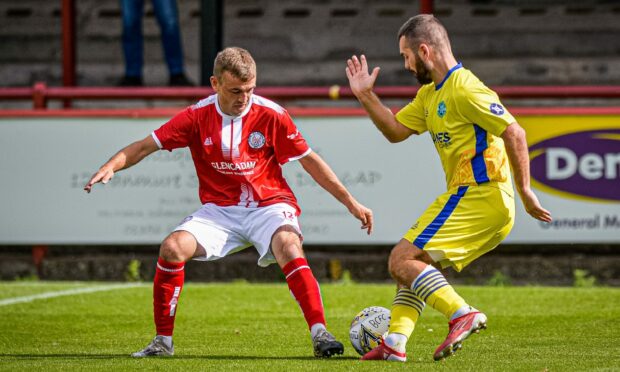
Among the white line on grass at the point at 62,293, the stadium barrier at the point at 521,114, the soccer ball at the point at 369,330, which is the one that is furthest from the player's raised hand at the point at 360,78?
the stadium barrier at the point at 521,114

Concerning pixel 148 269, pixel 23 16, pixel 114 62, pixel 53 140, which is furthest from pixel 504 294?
pixel 23 16

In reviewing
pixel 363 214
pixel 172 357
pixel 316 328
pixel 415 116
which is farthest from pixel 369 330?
pixel 415 116

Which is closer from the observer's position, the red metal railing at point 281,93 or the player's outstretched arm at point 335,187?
the player's outstretched arm at point 335,187

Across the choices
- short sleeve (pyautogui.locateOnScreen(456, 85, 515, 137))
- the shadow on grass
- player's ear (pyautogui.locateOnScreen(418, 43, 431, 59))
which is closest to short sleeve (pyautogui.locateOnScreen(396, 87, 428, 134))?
player's ear (pyautogui.locateOnScreen(418, 43, 431, 59))

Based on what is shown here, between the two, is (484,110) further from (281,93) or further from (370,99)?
(281,93)

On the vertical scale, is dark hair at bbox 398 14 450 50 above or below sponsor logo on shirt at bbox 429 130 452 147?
above

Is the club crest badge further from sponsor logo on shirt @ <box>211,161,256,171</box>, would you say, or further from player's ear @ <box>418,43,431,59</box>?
player's ear @ <box>418,43,431,59</box>

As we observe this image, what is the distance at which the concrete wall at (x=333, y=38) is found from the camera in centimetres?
1670

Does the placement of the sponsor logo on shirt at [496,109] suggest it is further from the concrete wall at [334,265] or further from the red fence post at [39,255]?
the red fence post at [39,255]

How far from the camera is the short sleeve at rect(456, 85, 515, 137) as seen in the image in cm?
607

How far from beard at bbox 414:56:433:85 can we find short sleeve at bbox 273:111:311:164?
83cm

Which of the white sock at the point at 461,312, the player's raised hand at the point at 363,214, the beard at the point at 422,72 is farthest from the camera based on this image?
the player's raised hand at the point at 363,214

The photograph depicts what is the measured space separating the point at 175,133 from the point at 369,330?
4.96 ft

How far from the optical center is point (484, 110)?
6102mm
